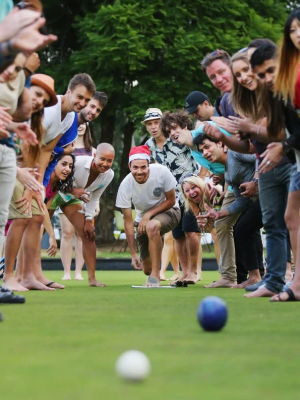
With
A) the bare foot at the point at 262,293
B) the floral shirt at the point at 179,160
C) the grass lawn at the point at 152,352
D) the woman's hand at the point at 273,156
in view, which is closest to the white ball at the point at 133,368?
the grass lawn at the point at 152,352

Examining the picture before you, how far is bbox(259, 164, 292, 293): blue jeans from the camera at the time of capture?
7.14 m

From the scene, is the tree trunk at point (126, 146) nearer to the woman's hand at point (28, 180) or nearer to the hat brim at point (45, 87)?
the hat brim at point (45, 87)

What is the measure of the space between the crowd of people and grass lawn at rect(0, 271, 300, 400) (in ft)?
3.31

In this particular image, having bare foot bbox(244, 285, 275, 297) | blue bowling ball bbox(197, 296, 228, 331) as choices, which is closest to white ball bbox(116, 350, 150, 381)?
blue bowling ball bbox(197, 296, 228, 331)

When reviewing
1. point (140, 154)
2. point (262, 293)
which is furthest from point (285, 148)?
point (140, 154)

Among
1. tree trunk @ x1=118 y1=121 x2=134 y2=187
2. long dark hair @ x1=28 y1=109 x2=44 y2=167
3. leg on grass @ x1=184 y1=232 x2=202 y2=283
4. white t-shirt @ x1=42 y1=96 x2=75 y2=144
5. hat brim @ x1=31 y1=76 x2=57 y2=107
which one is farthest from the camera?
tree trunk @ x1=118 y1=121 x2=134 y2=187

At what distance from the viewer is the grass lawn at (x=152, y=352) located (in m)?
2.82

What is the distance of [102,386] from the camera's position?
2861mm

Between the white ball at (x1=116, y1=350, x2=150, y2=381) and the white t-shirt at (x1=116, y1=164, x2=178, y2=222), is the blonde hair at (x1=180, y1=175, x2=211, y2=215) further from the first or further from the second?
the white ball at (x1=116, y1=350, x2=150, y2=381)

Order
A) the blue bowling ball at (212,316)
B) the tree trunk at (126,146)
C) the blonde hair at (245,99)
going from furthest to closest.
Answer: the tree trunk at (126,146) < the blonde hair at (245,99) < the blue bowling ball at (212,316)

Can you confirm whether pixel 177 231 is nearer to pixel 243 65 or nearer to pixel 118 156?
pixel 243 65

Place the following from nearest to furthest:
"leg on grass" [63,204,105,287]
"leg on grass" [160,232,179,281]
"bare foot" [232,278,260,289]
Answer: "bare foot" [232,278,260,289]
"leg on grass" [63,204,105,287]
"leg on grass" [160,232,179,281]

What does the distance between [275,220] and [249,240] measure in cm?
220

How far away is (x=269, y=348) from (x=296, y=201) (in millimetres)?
2988
